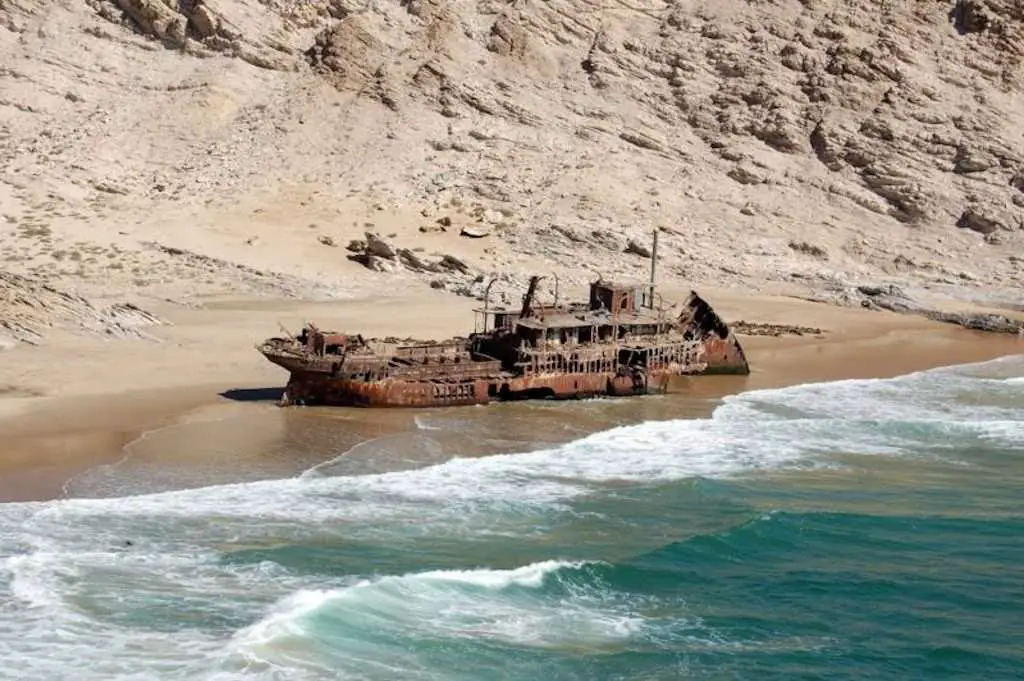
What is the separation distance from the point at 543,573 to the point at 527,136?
44909mm

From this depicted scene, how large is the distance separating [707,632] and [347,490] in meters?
7.86

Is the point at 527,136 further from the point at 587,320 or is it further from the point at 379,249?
the point at 587,320

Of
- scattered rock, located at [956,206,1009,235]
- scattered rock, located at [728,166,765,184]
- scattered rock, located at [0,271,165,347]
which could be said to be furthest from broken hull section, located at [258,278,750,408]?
scattered rock, located at [956,206,1009,235]

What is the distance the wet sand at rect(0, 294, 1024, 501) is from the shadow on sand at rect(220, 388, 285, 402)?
2cm

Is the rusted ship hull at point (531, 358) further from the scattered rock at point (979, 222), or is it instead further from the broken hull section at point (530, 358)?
the scattered rock at point (979, 222)

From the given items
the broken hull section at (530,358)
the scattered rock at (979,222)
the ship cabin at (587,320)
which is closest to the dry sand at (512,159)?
the scattered rock at (979,222)

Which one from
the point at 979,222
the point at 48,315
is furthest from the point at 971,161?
the point at 48,315

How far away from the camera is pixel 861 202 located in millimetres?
61812

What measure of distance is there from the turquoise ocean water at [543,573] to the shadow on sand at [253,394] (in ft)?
22.7

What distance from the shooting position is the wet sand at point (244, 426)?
23.6 metres

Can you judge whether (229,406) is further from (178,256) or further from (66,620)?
(178,256)

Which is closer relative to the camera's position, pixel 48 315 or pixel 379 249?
pixel 48 315

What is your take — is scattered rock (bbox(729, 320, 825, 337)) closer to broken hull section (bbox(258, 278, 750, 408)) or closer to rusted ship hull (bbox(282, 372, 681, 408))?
broken hull section (bbox(258, 278, 750, 408))

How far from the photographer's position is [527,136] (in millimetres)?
61750
